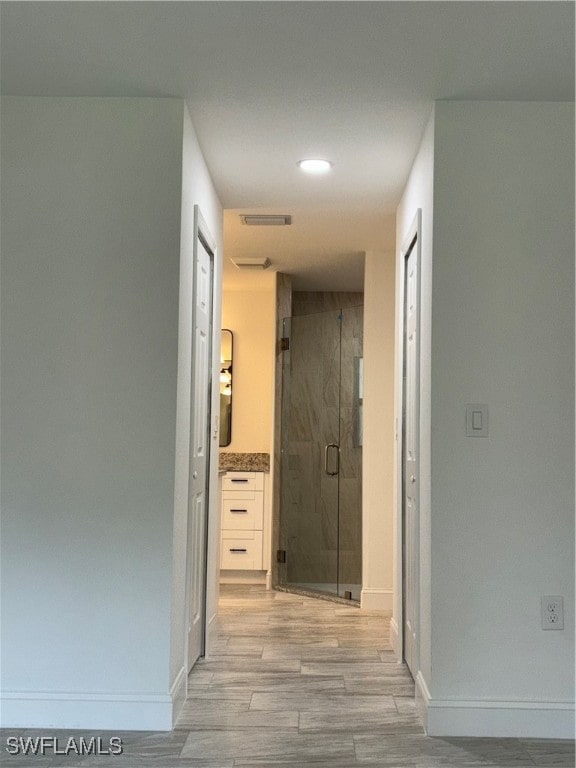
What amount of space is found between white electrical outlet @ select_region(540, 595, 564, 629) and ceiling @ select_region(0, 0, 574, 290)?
→ 76.2 inches

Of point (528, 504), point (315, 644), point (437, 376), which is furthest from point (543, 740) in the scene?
point (315, 644)

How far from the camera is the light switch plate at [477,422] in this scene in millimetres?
3049

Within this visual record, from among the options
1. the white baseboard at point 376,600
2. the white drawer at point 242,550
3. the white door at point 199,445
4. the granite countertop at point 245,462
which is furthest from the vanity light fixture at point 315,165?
the white drawer at point 242,550

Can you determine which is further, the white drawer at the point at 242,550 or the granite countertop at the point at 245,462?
the granite countertop at the point at 245,462

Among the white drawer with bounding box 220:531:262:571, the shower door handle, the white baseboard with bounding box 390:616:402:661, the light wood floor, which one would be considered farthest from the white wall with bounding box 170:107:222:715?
the white drawer with bounding box 220:531:262:571

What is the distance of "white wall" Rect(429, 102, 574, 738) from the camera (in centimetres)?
297

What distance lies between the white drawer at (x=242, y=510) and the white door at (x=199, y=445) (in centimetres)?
234

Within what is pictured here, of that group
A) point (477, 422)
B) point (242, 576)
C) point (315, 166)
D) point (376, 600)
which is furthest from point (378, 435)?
point (477, 422)

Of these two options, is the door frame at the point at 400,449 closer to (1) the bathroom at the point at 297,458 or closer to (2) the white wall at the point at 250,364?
(1) the bathroom at the point at 297,458

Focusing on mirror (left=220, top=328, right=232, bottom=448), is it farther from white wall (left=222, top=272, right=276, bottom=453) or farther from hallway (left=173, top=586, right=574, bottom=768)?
hallway (left=173, top=586, right=574, bottom=768)

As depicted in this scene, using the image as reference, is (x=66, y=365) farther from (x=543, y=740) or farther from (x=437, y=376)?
(x=543, y=740)

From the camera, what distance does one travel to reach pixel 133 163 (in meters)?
3.13

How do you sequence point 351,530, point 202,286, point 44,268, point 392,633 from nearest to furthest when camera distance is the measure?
point 44,268 < point 202,286 < point 392,633 < point 351,530

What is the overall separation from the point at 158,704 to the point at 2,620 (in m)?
0.68
